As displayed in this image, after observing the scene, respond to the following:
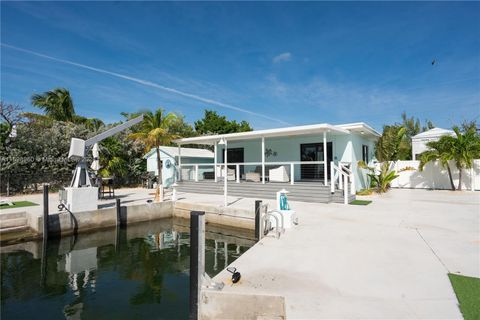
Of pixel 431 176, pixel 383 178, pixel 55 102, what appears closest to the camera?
pixel 383 178

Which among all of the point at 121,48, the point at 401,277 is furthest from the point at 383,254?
the point at 121,48

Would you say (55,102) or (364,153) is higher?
(55,102)

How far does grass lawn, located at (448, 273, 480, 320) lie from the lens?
301cm

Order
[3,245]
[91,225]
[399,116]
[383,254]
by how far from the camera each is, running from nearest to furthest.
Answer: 1. [383,254]
2. [3,245]
3. [91,225]
4. [399,116]

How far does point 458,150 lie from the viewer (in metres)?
15.2

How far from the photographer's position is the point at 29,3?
968cm

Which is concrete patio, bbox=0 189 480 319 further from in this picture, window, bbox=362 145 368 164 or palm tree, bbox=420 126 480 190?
palm tree, bbox=420 126 480 190

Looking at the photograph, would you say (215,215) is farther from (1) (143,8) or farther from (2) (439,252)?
(1) (143,8)

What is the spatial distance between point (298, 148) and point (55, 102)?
69.1 feet

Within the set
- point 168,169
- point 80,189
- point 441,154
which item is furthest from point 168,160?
point 441,154

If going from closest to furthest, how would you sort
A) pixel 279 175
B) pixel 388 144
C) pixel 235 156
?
pixel 279 175, pixel 388 144, pixel 235 156

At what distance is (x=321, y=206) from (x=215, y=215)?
157 inches

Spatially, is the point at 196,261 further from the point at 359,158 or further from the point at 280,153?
the point at 359,158

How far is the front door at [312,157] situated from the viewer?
48.7ft
